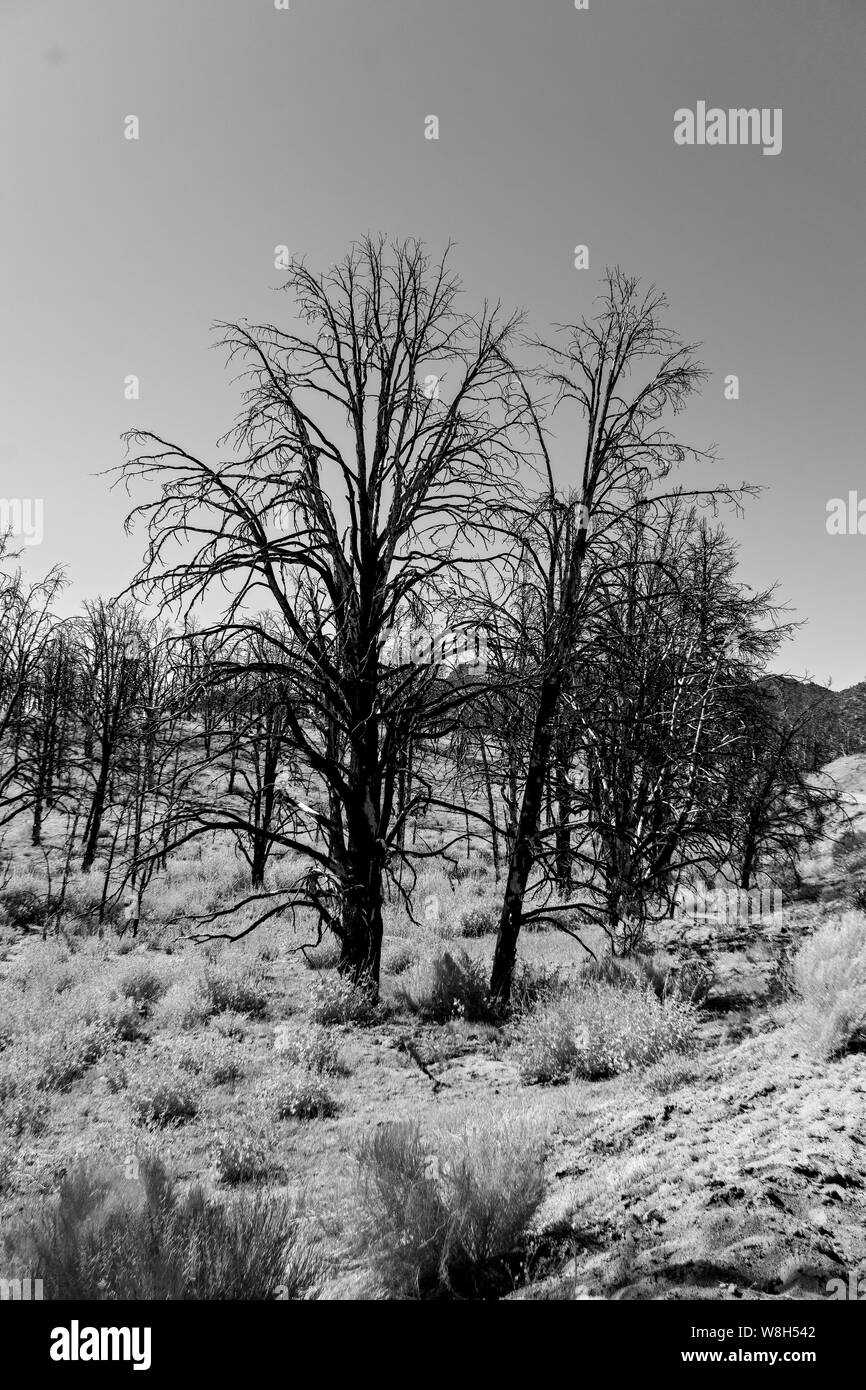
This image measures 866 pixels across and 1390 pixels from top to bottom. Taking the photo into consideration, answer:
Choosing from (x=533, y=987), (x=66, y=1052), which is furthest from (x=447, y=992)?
(x=66, y=1052)

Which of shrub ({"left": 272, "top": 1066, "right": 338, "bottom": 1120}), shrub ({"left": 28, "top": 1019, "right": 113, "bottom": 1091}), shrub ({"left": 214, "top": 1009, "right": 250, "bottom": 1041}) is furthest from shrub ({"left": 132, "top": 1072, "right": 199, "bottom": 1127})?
shrub ({"left": 214, "top": 1009, "right": 250, "bottom": 1041})

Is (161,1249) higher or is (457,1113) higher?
(161,1249)

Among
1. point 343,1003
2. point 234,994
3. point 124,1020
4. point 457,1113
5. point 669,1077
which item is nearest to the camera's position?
point 669,1077

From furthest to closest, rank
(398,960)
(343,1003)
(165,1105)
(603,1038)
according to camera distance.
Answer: (398,960), (343,1003), (603,1038), (165,1105)

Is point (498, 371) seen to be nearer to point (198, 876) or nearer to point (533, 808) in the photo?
point (533, 808)

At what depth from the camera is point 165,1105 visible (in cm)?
543

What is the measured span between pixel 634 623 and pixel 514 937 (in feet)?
19.1

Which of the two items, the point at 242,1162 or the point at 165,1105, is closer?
the point at 242,1162

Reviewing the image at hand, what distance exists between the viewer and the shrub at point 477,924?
44.6ft

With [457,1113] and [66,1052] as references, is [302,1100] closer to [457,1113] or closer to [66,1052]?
[457,1113]

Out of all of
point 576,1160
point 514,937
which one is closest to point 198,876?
point 514,937

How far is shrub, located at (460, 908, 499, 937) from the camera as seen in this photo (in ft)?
44.6

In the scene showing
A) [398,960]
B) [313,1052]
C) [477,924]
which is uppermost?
[313,1052]

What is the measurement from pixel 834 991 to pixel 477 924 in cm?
947
